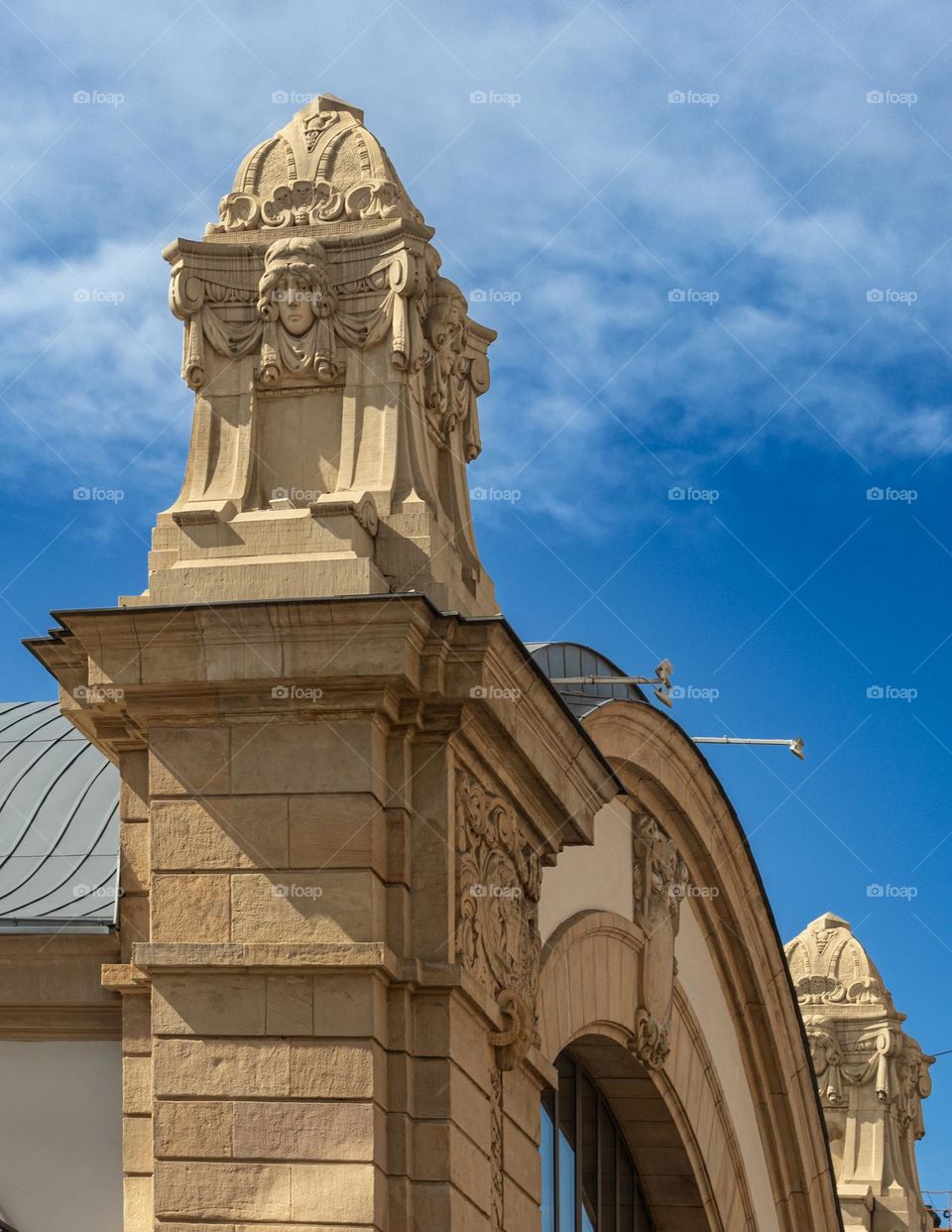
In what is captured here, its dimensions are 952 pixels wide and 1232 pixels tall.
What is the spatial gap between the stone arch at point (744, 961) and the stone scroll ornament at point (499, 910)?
6.02 m

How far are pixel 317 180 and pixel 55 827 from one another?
17.9ft

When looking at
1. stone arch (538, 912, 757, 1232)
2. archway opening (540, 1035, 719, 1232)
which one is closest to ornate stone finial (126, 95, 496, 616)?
stone arch (538, 912, 757, 1232)

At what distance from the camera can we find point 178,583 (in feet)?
54.4

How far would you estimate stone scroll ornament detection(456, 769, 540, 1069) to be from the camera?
16.8m

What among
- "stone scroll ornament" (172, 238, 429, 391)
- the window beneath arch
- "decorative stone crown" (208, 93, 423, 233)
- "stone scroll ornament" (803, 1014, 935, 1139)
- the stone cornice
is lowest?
the window beneath arch

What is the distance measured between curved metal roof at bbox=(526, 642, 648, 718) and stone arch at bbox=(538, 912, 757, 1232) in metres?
2.06

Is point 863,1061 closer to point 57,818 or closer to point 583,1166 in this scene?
point 583,1166

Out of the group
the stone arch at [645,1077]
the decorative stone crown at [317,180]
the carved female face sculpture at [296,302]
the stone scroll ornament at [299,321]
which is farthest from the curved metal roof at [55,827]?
the decorative stone crown at [317,180]

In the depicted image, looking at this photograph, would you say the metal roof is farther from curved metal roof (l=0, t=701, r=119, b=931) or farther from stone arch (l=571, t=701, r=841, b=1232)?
stone arch (l=571, t=701, r=841, b=1232)

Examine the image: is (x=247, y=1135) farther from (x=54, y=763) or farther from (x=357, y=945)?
(x=54, y=763)

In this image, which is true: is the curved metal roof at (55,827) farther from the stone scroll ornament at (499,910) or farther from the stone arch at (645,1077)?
the stone arch at (645,1077)

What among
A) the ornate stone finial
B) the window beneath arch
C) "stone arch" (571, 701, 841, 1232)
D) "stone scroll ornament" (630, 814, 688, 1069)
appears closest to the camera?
the ornate stone finial

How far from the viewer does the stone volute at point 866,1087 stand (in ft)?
113

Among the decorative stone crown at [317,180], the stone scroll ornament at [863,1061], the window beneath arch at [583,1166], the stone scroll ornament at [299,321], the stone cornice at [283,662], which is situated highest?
the decorative stone crown at [317,180]
